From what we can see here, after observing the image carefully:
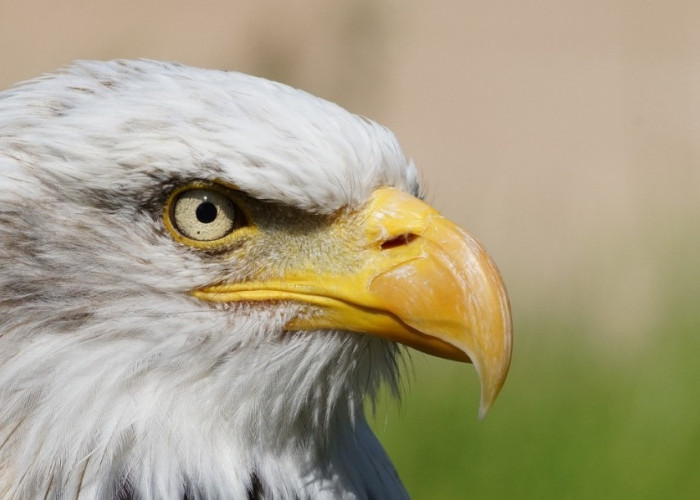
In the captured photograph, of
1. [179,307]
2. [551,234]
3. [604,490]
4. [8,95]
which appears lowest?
[604,490]

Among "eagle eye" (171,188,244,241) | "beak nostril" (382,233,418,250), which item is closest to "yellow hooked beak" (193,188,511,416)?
"beak nostril" (382,233,418,250)

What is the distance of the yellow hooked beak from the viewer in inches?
100.0

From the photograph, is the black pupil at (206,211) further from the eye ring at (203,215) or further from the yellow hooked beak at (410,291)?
the yellow hooked beak at (410,291)

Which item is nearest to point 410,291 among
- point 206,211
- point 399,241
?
point 399,241

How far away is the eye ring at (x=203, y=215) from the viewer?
8.46 ft

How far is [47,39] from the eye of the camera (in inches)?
296

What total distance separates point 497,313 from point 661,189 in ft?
12.6

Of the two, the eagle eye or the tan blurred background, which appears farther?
the tan blurred background

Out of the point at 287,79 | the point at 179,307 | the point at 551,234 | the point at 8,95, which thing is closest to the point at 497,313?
the point at 179,307

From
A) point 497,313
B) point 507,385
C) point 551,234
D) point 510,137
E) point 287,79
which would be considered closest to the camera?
point 497,313

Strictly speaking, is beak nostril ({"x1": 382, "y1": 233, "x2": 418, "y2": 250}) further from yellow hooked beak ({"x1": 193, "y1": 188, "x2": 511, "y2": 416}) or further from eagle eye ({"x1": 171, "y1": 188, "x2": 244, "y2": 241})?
eagle eye ({"x1": 171, "y1": 188, "x2": 244, "y2": 241})

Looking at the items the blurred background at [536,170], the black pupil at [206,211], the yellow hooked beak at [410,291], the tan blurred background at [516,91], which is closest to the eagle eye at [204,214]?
the black pupil at [206,211]

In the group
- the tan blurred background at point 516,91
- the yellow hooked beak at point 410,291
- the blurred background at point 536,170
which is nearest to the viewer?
the yellow hooked beak at point 410,291

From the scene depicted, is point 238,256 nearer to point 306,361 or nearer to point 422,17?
point 306,361
